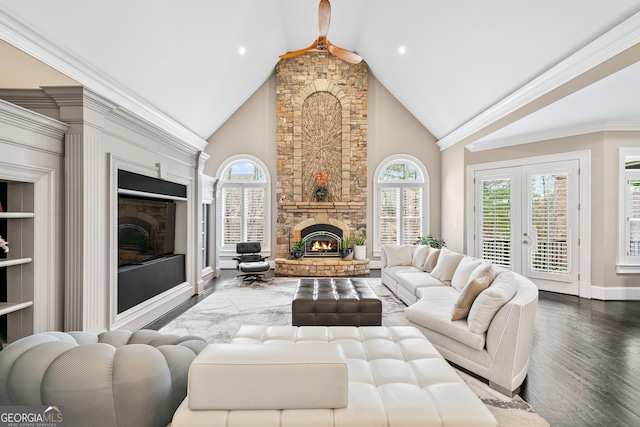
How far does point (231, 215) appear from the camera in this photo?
8.03m

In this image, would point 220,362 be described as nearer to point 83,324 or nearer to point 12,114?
point 83,324

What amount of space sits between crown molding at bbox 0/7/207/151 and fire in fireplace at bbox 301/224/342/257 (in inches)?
167

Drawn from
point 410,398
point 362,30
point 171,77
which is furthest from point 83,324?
point 362,30

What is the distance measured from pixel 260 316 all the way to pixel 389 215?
4.74 meters

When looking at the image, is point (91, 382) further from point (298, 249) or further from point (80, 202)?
point (298, 249)

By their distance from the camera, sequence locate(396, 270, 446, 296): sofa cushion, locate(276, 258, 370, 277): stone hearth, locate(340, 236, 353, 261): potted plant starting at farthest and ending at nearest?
locate(340, 236, 353, 261): potted plant, locate(276, 258, 370, 277): stone hearth, locate(396, 270, 446, 296): sofa cushion

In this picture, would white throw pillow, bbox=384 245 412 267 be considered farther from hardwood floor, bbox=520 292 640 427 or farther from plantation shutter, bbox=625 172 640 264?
plantation shutter, bbox=625 172 640 264

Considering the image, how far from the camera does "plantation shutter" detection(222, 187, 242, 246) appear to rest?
26.3 feet

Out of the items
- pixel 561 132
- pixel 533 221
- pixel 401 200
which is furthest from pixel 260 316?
pixel 561 132

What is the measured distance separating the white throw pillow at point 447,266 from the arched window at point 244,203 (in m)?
4.47

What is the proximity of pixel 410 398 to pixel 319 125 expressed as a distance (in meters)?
7.19

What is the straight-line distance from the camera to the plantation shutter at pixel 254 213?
798cm

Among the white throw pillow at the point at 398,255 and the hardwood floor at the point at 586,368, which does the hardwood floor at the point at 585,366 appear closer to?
the hardwood floor at the point at 586,368

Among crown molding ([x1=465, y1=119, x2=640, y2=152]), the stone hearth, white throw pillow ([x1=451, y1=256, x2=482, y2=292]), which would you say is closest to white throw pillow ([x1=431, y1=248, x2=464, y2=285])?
white throw pillow ([x1=451, y1=256, x2=482, y2=292])
